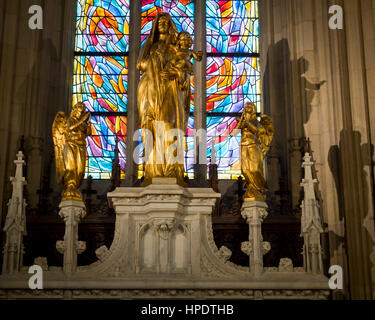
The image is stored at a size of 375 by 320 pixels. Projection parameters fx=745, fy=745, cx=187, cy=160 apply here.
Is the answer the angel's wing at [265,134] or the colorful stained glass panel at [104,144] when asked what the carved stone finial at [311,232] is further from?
the colorful stained glass panel at [104,144]

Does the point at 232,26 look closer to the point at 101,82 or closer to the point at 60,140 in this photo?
the point at 101,82

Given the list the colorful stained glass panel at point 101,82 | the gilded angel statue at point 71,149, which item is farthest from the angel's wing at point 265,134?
the colorful stained glass panel at point 101,82

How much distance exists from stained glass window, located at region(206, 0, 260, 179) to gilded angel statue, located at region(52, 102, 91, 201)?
4356 mm

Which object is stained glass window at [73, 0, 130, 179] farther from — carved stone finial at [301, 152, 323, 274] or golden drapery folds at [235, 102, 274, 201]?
carved stone finial at [301, 152, 323, 274]

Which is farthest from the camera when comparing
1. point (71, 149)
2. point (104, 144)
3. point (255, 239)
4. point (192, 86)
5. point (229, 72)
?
point (229, 72)

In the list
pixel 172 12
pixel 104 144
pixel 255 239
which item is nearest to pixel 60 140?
pixel 255 239

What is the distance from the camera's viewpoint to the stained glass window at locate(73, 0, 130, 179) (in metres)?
14.5

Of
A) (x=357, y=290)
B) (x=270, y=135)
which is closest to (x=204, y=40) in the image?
(x=270, y=135)

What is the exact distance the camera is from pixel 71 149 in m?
10.3

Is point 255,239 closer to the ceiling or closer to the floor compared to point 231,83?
closer to the floor

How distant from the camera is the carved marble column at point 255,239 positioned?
31.8 ft

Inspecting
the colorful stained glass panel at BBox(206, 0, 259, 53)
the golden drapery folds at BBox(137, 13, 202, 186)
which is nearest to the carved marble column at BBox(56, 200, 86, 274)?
the golden drapery folds at BBox(137, 13, 202, 186)

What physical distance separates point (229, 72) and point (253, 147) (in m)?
4.88
